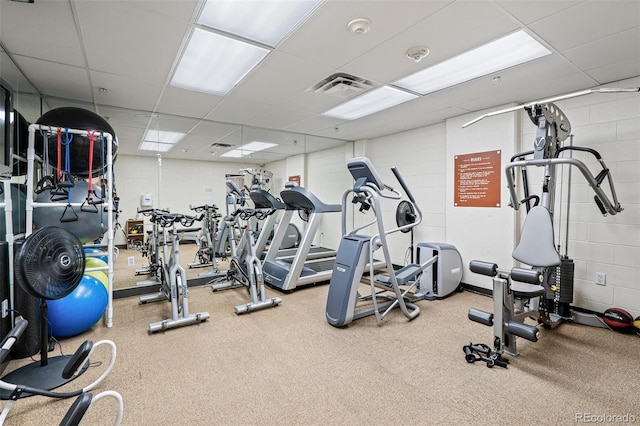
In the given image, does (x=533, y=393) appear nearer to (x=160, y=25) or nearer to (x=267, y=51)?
(x=267, y=51)

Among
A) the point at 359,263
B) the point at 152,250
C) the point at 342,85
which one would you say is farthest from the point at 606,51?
the point at 152,250

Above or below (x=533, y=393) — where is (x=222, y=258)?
above

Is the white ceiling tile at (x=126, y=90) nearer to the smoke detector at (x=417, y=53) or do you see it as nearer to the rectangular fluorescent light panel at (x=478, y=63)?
the smoke detector at (x=417, y=53)

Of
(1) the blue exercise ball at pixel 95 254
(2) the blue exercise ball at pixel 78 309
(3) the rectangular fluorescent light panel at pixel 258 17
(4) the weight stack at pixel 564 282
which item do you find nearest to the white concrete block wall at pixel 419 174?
(4) the weight stack at pixel 564 282

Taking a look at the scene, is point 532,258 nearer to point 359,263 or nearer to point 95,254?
point 359,263

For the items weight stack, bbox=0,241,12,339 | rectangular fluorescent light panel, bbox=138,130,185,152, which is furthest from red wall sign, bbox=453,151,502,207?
weight stack, bbox=0,241,12,339

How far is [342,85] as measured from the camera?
3.21m

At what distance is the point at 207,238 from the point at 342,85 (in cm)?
331

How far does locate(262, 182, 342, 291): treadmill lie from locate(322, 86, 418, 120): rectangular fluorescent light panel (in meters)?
1.20

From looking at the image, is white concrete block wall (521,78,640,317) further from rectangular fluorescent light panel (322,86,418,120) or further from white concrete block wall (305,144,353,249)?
white concrete block wall (305,144,353,249)

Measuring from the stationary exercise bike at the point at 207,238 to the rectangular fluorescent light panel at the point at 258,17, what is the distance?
9.02 ft

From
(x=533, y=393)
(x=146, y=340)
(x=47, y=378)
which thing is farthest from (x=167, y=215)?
(x=533, y=393)

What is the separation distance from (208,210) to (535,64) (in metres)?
4.19

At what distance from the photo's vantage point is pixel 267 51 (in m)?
2.52
